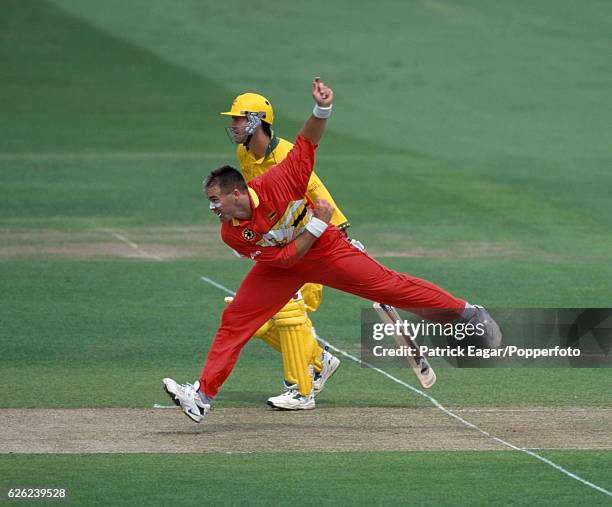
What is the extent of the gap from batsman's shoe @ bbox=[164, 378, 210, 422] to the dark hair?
133 cm

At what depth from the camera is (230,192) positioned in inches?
383

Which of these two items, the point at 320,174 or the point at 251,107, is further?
the point at 320,174

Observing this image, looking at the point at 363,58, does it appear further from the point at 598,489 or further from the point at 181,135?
the point at 598,489

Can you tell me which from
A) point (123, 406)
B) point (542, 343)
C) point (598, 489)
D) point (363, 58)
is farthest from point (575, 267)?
point (363, 58)

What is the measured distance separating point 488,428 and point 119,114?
22.1 meters

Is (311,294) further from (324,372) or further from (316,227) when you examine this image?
→ (316,227)

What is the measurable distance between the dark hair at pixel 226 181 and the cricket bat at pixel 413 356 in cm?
189

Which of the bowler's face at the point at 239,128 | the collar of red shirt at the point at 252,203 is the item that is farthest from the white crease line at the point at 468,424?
the bowler's face at the point at 239,128

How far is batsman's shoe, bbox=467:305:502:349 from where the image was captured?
10750 mm

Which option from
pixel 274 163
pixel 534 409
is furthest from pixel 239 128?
pixel 534 409

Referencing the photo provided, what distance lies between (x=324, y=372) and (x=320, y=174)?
13.6 m

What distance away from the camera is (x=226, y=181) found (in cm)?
974

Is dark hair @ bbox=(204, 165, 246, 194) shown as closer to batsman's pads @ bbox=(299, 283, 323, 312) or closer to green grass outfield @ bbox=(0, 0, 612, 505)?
green grass outfield @ bbox=(0, 0, 612, 505)

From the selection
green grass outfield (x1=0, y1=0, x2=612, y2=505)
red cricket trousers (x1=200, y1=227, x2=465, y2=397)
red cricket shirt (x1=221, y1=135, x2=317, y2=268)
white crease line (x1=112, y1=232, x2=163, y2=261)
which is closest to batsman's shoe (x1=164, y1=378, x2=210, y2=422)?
red cricket trousers (x1=200, y1=227, x2=465, y2=397)
